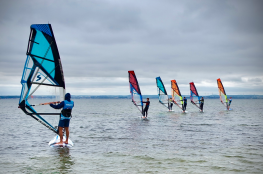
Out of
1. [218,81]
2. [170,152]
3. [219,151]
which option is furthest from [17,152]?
[218,81]

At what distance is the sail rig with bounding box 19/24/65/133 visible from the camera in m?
8.13

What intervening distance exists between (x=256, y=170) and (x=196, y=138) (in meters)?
4.59

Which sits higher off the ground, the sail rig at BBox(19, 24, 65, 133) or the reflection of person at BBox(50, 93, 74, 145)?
the sail rig at BBox(19, 24, 65, 133)

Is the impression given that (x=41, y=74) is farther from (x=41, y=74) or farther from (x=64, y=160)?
(x=64, y=160)

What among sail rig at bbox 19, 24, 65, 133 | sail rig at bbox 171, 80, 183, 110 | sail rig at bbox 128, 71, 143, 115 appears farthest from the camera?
sail rig at bbox 171, 80, 183, 110

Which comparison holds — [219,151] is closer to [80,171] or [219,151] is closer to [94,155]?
[94,155]

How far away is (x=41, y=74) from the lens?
8.43 m

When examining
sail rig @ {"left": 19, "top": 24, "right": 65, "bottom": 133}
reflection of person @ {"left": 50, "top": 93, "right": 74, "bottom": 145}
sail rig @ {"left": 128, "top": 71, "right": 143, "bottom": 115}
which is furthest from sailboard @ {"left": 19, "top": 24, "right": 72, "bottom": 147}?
sail rig @ {"left": 128, "top": 71, "right": 143, "bottom": 115}

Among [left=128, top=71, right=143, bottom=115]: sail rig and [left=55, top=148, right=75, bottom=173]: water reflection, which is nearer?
[left=55, top=148, right=75, bottom=173]: water reflection

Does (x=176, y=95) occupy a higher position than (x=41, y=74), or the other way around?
(x=41, y=74)

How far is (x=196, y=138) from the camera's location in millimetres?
11125

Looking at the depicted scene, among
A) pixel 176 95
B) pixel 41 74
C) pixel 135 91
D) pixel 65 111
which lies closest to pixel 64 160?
pixel 65 111

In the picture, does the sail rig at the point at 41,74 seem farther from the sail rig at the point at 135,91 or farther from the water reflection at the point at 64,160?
the sail rig at the point at 135,91

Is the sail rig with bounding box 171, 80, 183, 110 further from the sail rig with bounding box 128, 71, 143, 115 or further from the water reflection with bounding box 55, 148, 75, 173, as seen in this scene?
the water reflection with bounding box 55, 148, 75, 173
